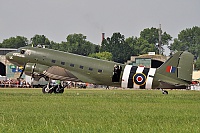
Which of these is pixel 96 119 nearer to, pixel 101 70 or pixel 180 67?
pixel 180 67

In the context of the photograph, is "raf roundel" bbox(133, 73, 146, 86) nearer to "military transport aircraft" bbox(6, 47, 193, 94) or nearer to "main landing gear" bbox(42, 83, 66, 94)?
"military transport aircraft" bbox(6, 47, 193, 94)

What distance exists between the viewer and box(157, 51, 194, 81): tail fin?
1951 inches

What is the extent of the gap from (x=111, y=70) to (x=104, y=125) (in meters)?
28.2

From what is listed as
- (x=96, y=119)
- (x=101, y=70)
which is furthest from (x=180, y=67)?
(x=96, y=119)

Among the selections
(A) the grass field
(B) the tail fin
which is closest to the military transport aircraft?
(B) the tail fin

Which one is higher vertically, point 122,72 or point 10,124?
point 122,72

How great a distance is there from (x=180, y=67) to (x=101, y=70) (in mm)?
6479

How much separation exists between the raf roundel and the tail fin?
1.42 metres

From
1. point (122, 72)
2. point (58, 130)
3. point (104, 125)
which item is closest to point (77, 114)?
point (104, 125)

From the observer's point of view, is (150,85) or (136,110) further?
(150,85)

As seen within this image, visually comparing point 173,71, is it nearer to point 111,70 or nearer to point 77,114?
point 111,70

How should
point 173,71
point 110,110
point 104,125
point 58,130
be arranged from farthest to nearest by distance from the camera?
point 173,71 → point 110,110 → point 104,125 → point 58,130

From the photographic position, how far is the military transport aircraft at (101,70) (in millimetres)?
50156

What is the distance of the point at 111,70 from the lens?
51.1 meters
